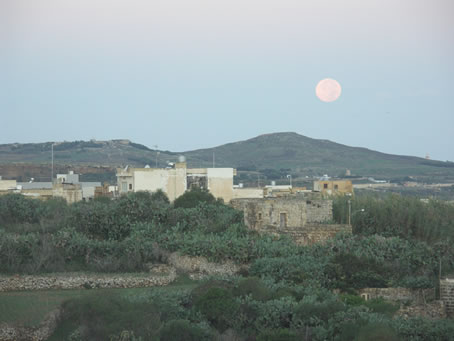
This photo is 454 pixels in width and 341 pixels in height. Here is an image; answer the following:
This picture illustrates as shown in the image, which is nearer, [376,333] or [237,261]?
[376,333]

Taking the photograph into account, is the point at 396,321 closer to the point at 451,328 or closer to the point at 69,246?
the point at 451,328

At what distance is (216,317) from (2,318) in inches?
223

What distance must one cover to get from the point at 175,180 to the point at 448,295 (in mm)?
38699

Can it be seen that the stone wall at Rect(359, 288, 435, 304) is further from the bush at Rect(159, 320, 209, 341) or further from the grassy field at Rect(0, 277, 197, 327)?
the bush at Rect(159, 320, 209, 341)

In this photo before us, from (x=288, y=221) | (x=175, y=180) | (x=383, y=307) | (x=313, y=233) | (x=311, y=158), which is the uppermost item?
(x=311, y=158)

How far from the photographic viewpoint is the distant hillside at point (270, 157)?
12900 centimetres

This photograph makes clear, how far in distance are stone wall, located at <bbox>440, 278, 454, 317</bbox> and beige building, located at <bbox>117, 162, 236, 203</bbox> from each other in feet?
123

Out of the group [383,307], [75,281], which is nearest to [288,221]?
[75,281]

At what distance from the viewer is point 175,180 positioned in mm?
62281

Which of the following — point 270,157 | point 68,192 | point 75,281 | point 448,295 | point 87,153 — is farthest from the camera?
point 270,157

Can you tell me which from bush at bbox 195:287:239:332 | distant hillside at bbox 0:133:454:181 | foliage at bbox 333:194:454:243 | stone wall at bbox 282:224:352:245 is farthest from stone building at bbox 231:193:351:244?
distant hillside at bbox 0:133:454:181

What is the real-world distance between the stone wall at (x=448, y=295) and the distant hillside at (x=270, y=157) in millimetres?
96191

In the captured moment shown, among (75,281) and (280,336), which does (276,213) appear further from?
(280,336)

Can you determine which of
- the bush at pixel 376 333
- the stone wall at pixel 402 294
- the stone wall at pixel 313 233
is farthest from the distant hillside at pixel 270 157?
the bush at pixel 376 333
